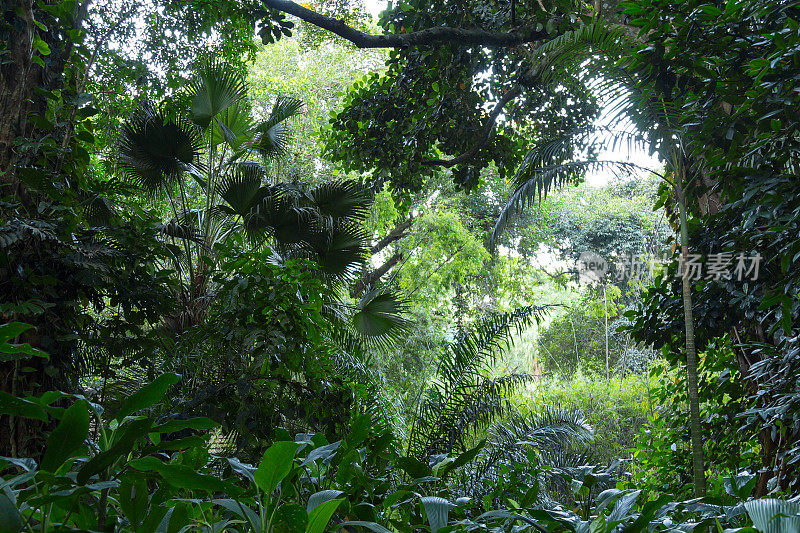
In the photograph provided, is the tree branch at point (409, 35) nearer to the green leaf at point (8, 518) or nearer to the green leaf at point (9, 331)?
the green leaf at point (9, 331)

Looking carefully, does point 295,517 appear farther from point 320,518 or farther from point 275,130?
point 275,130

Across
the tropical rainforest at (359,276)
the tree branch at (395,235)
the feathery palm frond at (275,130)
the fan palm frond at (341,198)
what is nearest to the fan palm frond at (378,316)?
the tropical rainforest at (359,276)

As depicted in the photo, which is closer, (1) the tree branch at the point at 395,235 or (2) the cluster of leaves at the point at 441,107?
(2) the cluster of leaves at the point at 441,107

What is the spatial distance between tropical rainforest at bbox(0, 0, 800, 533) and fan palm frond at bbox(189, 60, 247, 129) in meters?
0.02

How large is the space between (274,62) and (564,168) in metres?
8.84

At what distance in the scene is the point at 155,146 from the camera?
4.32m

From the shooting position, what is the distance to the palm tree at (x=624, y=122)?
270 centimetres

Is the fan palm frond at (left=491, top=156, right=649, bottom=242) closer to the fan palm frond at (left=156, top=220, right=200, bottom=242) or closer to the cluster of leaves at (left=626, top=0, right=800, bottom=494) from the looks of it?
the cluster of leaves at (left=626, top=0, right=800, bottom=494)

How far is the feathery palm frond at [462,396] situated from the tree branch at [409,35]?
1.76 meters

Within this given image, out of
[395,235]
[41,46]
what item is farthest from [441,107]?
[395,235]

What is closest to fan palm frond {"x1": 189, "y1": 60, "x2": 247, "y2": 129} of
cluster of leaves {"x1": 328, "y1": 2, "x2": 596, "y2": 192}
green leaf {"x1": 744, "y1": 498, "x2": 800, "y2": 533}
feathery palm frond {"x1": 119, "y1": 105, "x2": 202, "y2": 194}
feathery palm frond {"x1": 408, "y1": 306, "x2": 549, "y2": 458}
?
feathery palm frond {"x1": 119, "y1": 105, "x2": 202, "y2": 194}

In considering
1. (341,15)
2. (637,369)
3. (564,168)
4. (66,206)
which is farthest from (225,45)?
(637,369)

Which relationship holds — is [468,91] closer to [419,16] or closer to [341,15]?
[419,16]

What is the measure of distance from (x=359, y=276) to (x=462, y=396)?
127cm
